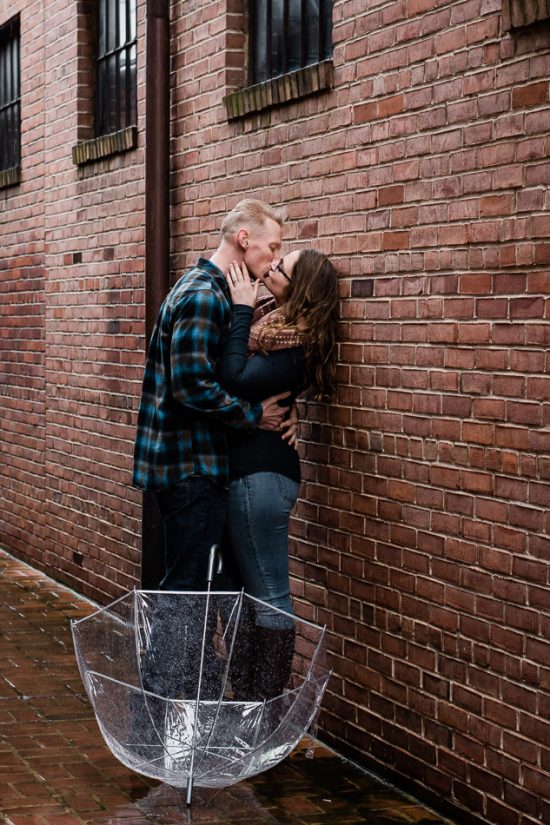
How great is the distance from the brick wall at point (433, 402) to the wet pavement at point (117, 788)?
18 cm

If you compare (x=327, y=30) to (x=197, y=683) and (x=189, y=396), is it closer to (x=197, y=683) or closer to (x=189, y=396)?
(x=189, y=396)

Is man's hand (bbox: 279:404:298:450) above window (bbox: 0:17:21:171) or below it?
below

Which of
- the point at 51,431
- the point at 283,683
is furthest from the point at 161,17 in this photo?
the point at 283,683

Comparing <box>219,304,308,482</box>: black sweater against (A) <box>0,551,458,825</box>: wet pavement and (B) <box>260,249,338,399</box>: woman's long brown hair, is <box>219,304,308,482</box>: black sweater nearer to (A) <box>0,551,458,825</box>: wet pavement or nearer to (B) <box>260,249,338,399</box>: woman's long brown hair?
(B) <box>260,249,338,399</box>: woman's long brown hair

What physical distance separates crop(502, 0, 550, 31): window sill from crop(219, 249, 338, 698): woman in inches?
51.7

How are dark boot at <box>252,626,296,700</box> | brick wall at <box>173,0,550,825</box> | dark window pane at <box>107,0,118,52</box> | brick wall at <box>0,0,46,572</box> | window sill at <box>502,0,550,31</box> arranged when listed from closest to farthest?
window sill at <box>502,0,550,31</box> → brick wall at <box>173,0,550,825</box> → dark boot at <box>252,626,296,700</box> → dark window pane at <box>107,0,118,52</box> → brick wall at <box>0,0,46,572</box>

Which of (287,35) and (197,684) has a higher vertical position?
(287,35)

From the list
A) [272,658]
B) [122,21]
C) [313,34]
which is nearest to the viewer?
[272,658]

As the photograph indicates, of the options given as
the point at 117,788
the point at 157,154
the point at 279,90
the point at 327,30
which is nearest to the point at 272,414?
the point at 117,788

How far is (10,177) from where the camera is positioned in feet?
36.7

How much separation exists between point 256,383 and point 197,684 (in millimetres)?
1155

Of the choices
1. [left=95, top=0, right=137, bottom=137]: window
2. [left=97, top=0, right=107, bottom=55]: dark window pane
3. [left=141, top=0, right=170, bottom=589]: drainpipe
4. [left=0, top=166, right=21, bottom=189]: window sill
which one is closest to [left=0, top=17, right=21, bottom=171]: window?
[left=0, top=166, right=21, bottom=189]: window sill

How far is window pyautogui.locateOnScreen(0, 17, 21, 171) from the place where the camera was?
454 inches

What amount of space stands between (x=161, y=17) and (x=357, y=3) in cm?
230
